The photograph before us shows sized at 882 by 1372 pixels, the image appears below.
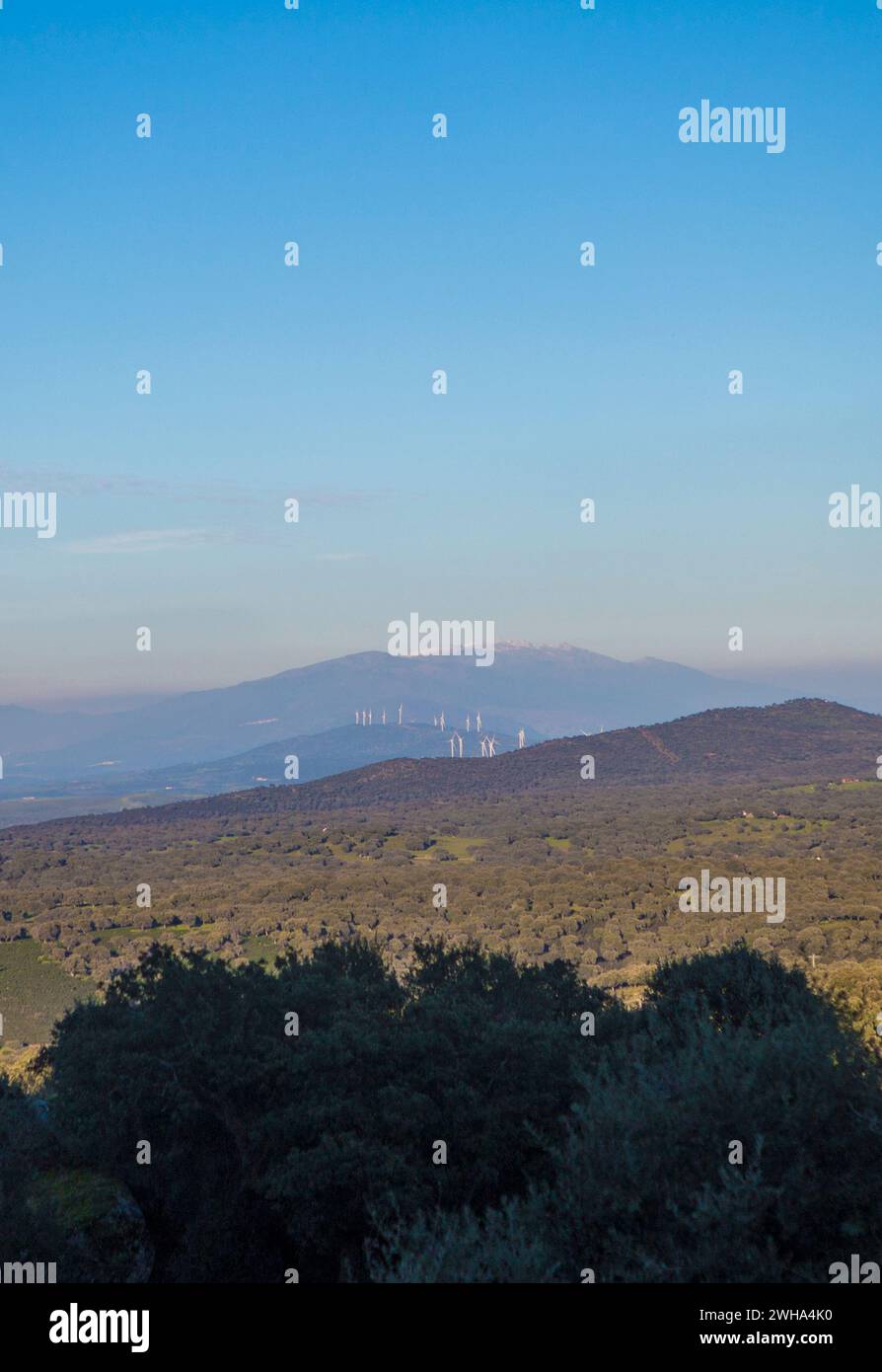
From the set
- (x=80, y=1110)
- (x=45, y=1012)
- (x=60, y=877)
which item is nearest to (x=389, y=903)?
(x=45, y=1012)

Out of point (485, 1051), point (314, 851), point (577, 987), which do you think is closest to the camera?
point (485, 1051)

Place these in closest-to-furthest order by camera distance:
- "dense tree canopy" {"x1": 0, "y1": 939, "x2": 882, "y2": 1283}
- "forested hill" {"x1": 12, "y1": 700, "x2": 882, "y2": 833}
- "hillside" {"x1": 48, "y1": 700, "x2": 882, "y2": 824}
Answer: "dense tree canopy" {"x1": 0, "y1": 939, "x2": 882, "y2": 1283}
"forested hill" {"x1": 12, "y1": 700, "x2": 882, "y2": 833}
"hillside" {"x1": 48, "y1": 700, "x2": 882, "y2": 824}

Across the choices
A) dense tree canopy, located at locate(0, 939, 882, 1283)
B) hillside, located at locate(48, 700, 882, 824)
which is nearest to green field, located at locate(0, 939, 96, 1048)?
dense tree canopy, located at locate(0, 939, 882, 1283)

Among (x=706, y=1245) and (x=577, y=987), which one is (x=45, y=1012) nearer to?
(x=577, y=987)


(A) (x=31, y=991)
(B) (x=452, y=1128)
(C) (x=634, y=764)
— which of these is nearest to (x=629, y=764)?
(C) (x=634, y=764)

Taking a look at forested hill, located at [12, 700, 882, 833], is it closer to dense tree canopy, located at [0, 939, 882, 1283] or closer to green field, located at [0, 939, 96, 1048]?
green field, located at [0, 939, 96, 1048]

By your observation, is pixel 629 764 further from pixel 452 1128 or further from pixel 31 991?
pixel 452 1128

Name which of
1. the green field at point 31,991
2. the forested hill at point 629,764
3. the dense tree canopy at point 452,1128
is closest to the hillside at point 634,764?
the forested hill at point 629,764
